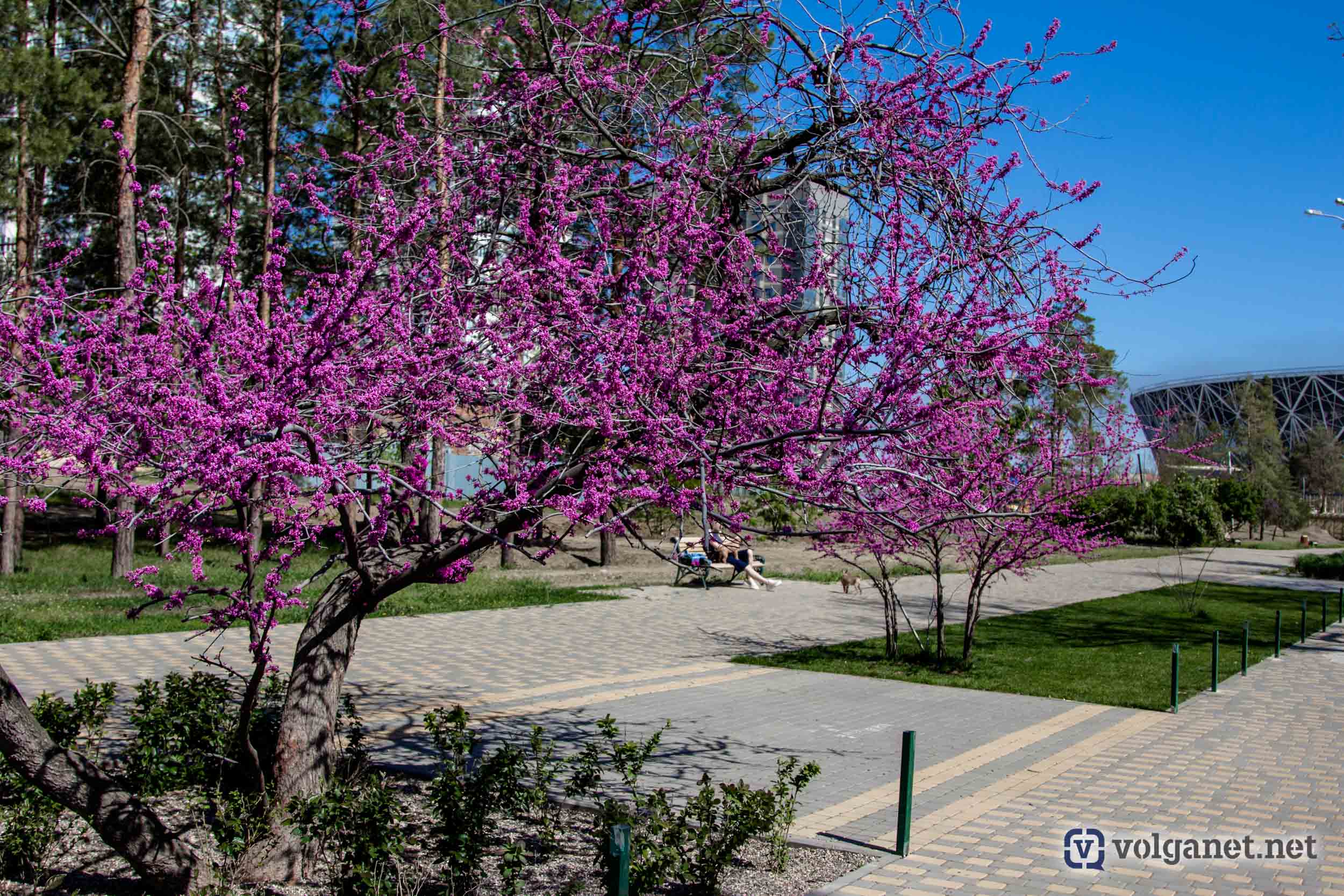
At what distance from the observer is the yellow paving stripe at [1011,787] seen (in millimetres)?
6398

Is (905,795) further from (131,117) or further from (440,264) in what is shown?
(131,117)

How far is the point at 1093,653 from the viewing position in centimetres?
1501

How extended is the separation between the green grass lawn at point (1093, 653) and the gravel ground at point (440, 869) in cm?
654

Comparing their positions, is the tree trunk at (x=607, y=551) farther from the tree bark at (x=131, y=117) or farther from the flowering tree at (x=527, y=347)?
the flowering tree at (x=527, y=347)

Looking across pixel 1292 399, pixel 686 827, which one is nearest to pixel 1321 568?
pixel 686 827

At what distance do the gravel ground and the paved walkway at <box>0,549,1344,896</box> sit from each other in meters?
0.33

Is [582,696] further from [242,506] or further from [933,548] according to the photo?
[242,506]

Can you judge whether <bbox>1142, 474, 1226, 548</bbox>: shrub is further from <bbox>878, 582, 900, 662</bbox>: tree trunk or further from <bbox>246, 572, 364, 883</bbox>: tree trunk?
<bbox>246, 572, 364, 883</bbox>: tree trunk

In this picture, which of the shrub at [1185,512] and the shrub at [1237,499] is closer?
the shrub at [1185,512]

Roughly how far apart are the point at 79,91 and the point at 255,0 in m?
3.08

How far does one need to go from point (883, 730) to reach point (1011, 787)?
1.98 metres

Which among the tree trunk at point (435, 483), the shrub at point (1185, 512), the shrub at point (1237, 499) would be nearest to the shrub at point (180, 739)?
the tree trunk at point (435, 483)

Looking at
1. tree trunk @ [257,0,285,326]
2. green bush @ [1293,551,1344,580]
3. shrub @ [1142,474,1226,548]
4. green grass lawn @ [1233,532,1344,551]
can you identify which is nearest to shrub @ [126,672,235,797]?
tree trunk @ [257,0,285,326]

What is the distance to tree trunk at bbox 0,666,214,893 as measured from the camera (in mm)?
4559
